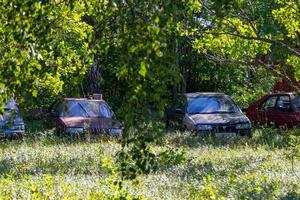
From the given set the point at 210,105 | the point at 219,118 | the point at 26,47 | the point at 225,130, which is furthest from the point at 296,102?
the point at 26,47

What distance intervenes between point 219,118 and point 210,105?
120 cm

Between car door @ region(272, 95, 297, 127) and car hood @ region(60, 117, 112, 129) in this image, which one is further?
car door @ region(272, 95, 297, 127)

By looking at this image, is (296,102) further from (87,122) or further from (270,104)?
(87,122)

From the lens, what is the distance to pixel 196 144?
49.8ft

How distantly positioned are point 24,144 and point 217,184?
8.23 m

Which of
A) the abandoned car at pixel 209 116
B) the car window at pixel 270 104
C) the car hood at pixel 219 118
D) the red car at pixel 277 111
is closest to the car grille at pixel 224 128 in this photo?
the abandoned car at pixel 209 116

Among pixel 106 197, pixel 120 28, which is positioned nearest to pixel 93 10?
pixel 120 28

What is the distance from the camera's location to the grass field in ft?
23.7

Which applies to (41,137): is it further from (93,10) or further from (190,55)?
(190,55)

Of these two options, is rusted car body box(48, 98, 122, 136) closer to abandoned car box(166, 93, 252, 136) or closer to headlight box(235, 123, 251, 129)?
abandoned car box(166, 93, 252, 136)

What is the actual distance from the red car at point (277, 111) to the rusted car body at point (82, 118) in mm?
5687

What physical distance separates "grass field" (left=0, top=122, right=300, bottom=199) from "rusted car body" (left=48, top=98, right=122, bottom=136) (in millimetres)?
975

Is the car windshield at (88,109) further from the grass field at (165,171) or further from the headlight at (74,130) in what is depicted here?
the grass field at (165,171)

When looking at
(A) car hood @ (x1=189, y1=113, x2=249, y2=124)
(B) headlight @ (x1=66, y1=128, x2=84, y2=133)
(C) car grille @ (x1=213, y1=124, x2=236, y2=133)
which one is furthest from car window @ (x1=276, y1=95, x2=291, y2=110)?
(B) headlight @ (x1=66, y1=128, x2=84, y2=133)
